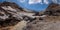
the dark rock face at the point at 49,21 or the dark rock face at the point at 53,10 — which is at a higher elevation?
the dark rock face at the point at 53,10

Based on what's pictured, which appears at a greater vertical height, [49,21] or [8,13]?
[8,13]

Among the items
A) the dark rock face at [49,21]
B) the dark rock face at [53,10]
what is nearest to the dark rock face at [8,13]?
the dark rock face at [49,21]

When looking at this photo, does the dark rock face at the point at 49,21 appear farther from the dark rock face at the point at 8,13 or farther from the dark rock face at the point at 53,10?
the dark rock face at the point at 8,13

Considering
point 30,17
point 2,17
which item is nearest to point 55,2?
point 30,17

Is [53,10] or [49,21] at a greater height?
[53,10]

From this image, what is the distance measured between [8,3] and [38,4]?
0.38m

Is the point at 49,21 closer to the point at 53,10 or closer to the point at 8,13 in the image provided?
the point at 53,10

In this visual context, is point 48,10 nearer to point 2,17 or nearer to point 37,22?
point 37,22

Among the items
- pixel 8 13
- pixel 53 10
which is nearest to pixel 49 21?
pixel 53 10

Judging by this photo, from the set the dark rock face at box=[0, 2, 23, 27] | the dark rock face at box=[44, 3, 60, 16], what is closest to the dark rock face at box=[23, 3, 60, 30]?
the dark rock face at box=[44, 3, 60, 16]

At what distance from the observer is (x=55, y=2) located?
5.74 feet

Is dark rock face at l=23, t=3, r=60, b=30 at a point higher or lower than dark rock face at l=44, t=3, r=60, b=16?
lower

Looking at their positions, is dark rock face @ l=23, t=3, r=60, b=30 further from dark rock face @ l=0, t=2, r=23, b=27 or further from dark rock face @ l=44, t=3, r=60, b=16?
dark rock face @ l=0, t=2, r=23, b=27

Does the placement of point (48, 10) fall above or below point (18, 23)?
above
